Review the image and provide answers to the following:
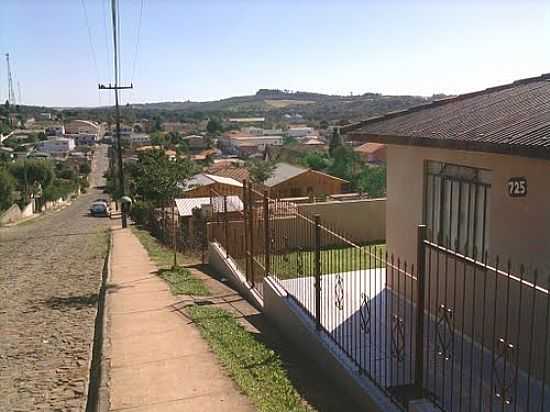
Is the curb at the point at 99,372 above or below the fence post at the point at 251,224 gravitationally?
below

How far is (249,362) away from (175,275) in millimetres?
6373

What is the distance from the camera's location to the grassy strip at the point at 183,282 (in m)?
11.2

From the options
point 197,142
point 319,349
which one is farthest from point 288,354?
point 197,142

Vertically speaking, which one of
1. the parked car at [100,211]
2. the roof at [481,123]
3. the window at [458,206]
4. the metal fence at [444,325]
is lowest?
the parked car at [100,211]

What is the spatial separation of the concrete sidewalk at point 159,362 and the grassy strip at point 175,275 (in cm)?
37

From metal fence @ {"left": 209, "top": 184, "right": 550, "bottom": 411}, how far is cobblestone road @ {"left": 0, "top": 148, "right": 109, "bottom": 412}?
3.40m

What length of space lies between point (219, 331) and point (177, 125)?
17702cm

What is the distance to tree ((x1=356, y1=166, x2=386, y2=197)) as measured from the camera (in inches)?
1124

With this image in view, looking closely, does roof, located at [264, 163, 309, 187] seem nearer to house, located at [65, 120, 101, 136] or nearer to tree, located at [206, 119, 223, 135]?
tree, located at [206, 119, 223, 135]

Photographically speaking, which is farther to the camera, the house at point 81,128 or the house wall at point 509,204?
the house at point 81,128

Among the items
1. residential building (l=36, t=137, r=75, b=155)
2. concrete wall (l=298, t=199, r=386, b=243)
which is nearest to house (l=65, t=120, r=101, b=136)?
residential building (l=36, t=137, r=75, b=155)

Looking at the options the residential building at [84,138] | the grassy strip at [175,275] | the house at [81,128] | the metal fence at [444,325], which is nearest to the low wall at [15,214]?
the grassy strip at [175,275]

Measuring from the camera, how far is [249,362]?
7.05m

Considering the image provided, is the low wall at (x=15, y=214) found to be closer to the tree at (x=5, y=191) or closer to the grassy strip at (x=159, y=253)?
the tree at (x=5, y=191)
